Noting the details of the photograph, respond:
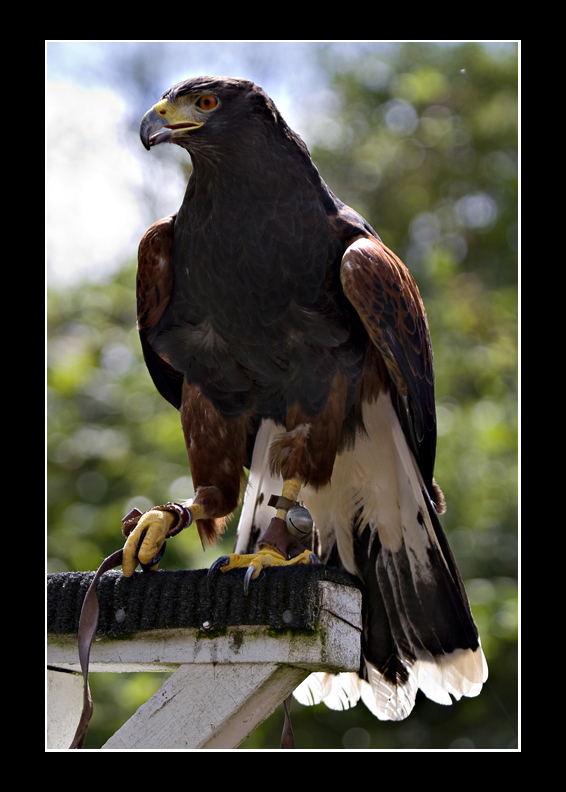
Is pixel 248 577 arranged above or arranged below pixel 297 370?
below

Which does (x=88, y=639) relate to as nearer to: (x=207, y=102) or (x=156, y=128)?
(x=156, y=128)

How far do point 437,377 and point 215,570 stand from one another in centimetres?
530

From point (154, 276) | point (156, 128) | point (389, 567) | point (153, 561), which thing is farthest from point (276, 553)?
point (156, 128)

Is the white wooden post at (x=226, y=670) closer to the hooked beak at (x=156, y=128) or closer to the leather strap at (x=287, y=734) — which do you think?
the leather strap at (x=287, y=734)

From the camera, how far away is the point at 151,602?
2.23m

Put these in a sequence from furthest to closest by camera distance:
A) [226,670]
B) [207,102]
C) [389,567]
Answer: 1. [389,567]
2. [207,102]
3. [226,670]

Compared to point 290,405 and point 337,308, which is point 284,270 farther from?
point 290,405

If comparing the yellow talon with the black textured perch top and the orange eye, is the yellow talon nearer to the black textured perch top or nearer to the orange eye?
the black textured perch top

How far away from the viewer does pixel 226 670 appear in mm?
2145

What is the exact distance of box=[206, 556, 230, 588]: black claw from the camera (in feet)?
7.28

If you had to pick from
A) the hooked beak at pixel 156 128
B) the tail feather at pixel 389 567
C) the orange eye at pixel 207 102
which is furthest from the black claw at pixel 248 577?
the orange eye at pixel 207 102

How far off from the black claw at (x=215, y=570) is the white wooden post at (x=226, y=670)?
14cm

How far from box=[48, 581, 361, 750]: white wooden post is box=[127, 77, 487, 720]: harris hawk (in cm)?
28
